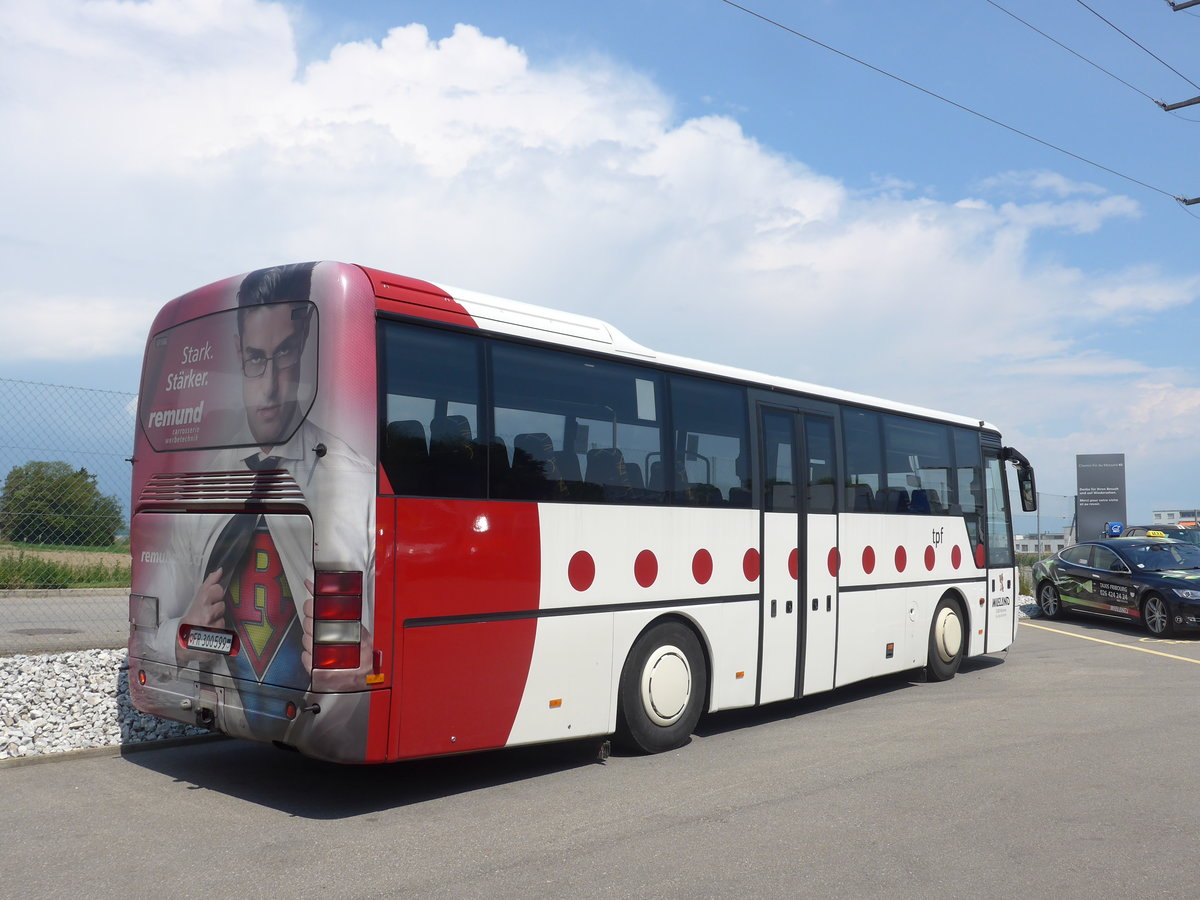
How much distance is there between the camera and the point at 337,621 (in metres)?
6.05

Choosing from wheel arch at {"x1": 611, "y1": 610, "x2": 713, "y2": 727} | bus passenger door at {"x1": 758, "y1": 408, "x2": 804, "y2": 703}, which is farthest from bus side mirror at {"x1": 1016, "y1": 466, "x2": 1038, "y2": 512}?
wheel arch at {"x1": 611, "y1": 610, "x2": 713, "y2": 727}

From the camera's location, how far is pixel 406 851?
555cm

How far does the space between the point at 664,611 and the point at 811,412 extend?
9.76 feet

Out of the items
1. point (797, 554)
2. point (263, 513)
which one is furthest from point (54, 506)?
point (797, 554)

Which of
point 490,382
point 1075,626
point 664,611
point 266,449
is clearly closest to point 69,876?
point 266,449

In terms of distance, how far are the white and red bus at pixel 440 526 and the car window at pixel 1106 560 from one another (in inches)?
466

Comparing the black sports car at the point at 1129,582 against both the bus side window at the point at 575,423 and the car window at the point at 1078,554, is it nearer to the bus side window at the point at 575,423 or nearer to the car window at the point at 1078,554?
the car window at the point at 1078,554

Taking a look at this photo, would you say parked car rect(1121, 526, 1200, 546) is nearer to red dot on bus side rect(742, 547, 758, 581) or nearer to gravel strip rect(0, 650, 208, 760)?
red dot on bus side rect(742, 547, 758, 581)

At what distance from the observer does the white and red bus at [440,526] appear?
6172 millimetres

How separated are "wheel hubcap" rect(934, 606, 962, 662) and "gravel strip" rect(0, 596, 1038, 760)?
7.87 metres

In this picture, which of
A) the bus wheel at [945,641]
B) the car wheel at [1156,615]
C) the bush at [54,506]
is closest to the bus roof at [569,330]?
the bus wheel at [945,641]

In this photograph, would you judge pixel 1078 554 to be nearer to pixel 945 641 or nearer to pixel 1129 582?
pixel 1129 582

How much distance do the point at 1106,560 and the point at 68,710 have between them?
56.6ft

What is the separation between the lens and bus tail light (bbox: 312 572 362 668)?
6.04 meters
